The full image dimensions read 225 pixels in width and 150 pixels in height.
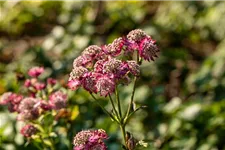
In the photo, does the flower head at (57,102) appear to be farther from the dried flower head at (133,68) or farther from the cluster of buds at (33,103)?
the dried flower head at (133,68)

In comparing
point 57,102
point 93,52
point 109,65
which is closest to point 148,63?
point 57,102

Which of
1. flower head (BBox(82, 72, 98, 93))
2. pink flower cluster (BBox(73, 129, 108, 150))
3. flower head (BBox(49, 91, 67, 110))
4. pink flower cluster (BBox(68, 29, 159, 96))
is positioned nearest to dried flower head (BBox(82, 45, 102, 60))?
pink flower cluster (BBox(68, 29, 159, 96))

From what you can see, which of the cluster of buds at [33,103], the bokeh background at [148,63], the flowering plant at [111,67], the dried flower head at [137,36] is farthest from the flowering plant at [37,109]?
the dried flower head at [137,36]

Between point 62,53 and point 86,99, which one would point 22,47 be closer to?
point 62,53

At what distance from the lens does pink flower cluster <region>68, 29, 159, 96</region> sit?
5.83ft

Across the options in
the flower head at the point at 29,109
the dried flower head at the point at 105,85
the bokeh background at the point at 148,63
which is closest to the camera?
the dried flower head at the point at 105,85

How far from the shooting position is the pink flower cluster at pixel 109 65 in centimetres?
178

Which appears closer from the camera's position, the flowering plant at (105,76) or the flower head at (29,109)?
the flowering plant at (105,76)

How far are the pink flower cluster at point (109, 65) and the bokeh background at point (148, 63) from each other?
744 millimetres

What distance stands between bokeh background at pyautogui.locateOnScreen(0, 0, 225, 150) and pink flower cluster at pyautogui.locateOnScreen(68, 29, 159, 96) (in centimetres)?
74

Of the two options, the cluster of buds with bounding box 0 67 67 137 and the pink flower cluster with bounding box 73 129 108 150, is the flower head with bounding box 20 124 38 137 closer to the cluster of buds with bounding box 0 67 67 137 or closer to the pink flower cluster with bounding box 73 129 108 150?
the cluster of buds with bounding box 0 67 67 137

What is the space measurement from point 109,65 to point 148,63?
248 cm

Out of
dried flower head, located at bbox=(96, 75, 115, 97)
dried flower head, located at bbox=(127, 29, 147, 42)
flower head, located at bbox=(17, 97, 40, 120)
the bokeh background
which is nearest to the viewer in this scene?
dried flower head, located at bbox=(96, 75, 115, 97)

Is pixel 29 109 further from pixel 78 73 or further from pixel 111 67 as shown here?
pixel 111 67
